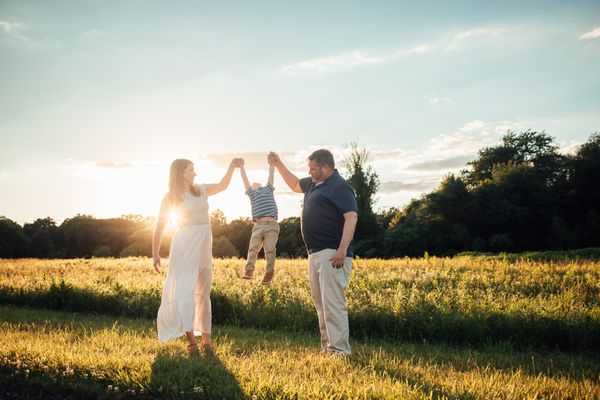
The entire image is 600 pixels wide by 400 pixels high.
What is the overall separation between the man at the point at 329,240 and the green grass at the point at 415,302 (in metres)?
2.48

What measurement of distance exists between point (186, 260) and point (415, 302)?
5.11m

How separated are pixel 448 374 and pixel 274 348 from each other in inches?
118

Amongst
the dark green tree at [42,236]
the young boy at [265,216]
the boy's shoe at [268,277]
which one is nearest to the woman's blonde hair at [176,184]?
→ the young boy at [265,216]

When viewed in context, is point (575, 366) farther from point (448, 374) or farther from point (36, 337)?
point (36, 337)

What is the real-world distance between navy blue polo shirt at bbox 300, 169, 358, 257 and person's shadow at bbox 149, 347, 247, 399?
2448mm

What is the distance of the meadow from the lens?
5441mm

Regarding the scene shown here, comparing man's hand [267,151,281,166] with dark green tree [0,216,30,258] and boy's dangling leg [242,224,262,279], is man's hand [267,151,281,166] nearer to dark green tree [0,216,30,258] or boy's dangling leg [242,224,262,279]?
boy's dangling leg [242,224,262,279]

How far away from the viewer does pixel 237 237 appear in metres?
69.5

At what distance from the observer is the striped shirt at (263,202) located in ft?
41.9

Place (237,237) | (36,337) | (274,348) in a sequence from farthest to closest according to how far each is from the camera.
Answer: (237,237) < (36,337) < (274,348)

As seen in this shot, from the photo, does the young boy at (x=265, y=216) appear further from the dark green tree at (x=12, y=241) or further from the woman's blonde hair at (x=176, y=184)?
the dark green tree at (x=12, y=241)

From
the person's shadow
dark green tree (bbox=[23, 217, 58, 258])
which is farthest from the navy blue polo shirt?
dark green tree (bbox=[23, 217, 58, 258])

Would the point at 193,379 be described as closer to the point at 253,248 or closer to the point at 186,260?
the point at 186,260

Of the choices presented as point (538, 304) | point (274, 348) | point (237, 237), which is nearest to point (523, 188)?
point (237, 237)
